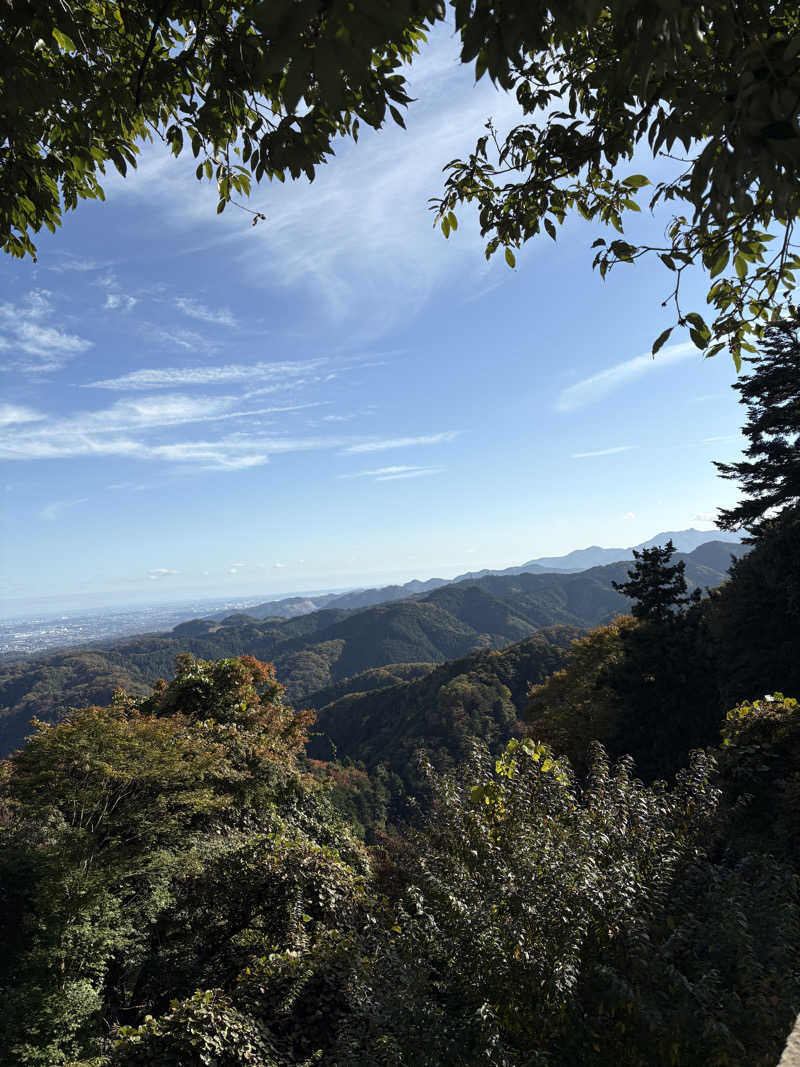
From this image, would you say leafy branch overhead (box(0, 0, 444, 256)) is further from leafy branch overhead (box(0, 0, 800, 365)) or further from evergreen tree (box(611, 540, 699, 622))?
evergreen tree (box(611, 540, 699, 622))

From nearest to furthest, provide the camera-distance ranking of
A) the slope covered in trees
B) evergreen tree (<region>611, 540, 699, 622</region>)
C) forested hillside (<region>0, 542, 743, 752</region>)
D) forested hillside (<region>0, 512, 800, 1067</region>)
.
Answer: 1. forested hillside (<region>0, 512, 800, 1067</region>)
2. evergreen tree (<region>611, 540, 699, 622</region>)
3. the slope covered in trees
4. forested hillside (<region>0, 542, 743, 752</region>)

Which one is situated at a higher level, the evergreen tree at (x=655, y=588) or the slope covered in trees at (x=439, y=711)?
the evergreen tree at (x=655, y=588)

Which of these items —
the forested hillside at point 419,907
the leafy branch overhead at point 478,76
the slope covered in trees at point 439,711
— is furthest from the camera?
the slope covered in trees at point 439,711

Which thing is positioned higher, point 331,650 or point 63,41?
point 63,41

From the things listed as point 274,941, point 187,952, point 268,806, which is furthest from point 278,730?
point 274,941

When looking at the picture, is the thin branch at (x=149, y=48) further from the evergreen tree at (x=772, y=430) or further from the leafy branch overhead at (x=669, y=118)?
the evergreen tree at (x=772, y=430)

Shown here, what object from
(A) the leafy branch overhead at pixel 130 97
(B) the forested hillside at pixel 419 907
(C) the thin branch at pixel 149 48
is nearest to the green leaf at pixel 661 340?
(A) the leafy branch overhead at pixel 130 97

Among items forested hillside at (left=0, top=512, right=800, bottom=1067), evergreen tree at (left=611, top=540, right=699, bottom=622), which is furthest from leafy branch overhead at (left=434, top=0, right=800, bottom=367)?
evergreen tree at (left=611, top=540, right=699, bottom=622)

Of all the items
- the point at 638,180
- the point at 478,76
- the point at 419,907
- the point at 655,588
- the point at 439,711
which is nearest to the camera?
the point at 478,76

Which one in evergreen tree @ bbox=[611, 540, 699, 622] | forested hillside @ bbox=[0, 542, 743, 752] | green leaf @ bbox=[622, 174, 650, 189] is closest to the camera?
green leaf @ bbox=[622, 174, 650, 189]

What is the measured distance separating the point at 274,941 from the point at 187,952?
2.15 meters

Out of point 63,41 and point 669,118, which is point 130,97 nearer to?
point 63,41

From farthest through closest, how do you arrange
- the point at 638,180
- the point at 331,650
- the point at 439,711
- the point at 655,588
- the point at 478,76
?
the point at 331,650, the point at 439,711, the point at 655,588, the point at 638,180, the point at 478,76

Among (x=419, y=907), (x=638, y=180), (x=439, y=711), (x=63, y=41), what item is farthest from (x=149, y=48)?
(x=439, y=711)
